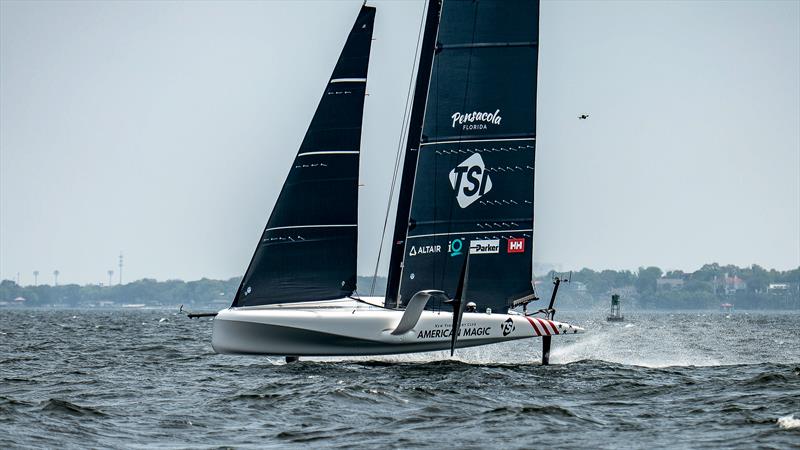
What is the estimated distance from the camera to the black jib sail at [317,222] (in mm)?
29078

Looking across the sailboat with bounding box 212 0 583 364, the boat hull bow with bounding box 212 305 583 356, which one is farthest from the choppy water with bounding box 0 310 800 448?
the sailboat with bounding box 212 0 583 364

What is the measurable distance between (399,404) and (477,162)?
30.9 feet

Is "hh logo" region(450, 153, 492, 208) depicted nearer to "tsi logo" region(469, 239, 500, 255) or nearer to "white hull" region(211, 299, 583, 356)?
"tsi logo" region(469, 239, 500, 255)

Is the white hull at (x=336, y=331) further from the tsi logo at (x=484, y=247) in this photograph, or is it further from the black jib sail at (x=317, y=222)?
the tsi logo at (x=484, y=247)

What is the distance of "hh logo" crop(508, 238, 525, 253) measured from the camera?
29.5m

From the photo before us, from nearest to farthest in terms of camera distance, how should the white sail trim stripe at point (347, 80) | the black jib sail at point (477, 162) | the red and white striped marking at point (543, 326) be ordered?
the red and white striped marking at point (543, 326)
the black jib sail at point (477, 162)
the white sail trim stripe at point (347, 80)

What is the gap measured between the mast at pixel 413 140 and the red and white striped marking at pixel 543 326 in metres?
3.29

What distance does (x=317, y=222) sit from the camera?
29.1 meters

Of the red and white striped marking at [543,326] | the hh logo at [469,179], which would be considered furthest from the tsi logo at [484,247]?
the red and white striped marking at [543,326]

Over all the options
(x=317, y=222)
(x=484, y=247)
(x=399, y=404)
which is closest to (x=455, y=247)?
(x=484, y=247)

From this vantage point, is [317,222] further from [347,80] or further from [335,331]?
[347,80]

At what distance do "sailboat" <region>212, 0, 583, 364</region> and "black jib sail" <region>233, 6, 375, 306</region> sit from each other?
2 cm

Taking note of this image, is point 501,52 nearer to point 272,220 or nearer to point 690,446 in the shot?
point 272,220

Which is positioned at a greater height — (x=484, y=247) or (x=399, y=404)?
(x=484, y=247)
